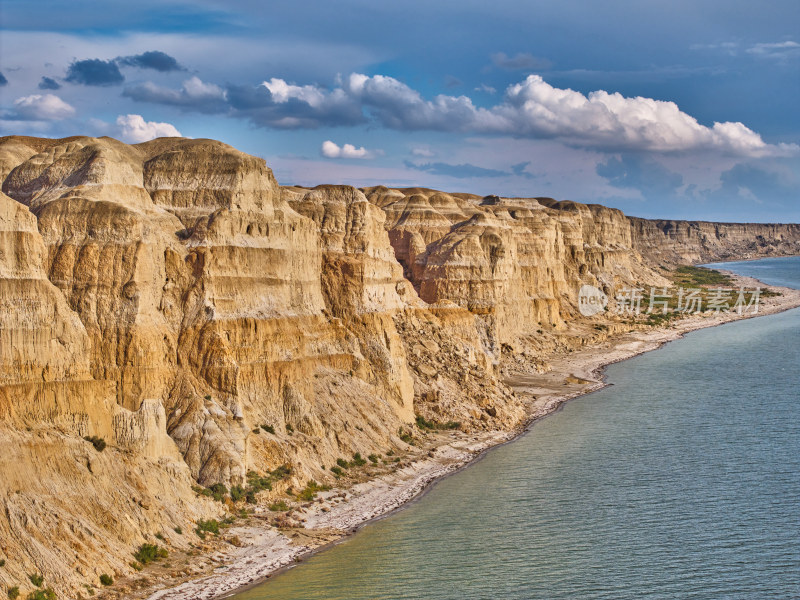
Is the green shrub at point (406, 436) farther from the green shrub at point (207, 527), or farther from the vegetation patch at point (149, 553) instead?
the vegetation patch at point (149, 553)

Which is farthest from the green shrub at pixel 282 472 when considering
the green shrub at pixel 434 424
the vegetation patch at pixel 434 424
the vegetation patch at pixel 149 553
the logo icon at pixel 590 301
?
the logo icon at pixel 590 301

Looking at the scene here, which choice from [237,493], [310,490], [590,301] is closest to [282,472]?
[310,490]

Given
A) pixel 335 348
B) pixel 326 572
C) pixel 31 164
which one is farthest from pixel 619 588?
pixel 31 164

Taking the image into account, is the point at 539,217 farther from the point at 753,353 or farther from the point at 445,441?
the point at 445,441

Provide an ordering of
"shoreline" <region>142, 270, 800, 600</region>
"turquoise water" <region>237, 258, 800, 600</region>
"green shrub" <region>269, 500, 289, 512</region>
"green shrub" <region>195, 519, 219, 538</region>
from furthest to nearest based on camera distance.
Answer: "green shrub" <region>269, 500, 289, 512</region>
"green shrub" <region>195, 519, 219, 538</region>
"turquoise water" <region>237, 258, 800, 600</region>
"shoreline" <region>142, 270, 800, 600</region>

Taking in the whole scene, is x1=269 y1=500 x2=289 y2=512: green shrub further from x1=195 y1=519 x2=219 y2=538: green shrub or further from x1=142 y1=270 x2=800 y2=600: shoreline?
x1=195 y1=519 x2=219 y2=538: green shrub

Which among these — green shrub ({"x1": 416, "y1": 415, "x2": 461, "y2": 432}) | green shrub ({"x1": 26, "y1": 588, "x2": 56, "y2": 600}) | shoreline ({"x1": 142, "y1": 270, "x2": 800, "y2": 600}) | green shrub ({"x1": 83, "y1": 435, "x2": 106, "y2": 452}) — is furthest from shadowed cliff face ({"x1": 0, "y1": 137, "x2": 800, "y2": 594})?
shoreline ({"x1": 142, "y1": 270, "x2": 800, "y2": 600})
